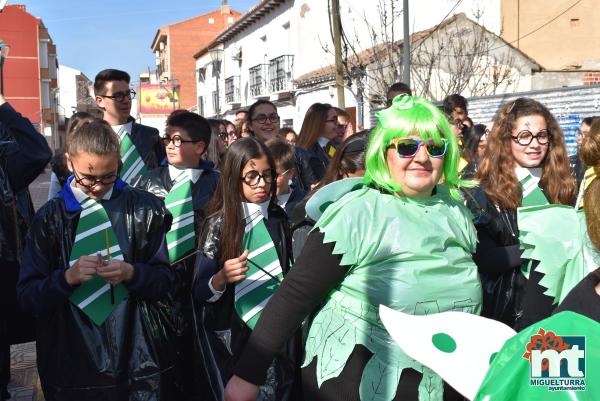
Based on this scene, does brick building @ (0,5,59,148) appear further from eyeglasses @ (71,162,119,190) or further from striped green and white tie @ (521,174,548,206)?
striped green and white tie @ (521,174,548,206)

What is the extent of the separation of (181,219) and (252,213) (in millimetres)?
756

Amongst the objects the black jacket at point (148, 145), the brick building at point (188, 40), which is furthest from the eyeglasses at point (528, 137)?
the brick building at point (188, 40)

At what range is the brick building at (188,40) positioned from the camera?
5750 cm

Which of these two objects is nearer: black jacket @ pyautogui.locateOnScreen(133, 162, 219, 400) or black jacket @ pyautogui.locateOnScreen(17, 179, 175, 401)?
black jacket @ pyautogui.locateOnScreen(17, 179, 175, 401)

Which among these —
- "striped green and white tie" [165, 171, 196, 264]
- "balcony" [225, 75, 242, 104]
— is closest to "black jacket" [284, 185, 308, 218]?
"striped green and white tie" [165, 171, 196, 264]

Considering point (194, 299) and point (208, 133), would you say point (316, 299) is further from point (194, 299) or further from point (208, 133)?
point (208, 133)

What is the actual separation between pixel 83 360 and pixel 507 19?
17392mm

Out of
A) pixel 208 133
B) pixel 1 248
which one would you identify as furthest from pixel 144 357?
pixel 208 133

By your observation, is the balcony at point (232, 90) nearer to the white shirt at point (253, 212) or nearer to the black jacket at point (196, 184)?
the black jacket at point (196, 184)

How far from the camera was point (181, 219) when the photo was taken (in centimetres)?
420

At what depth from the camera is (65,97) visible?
79.3 m

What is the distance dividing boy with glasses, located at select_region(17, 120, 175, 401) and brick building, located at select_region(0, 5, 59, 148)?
5994 cm

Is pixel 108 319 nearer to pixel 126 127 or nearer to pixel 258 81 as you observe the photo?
pixel 126 127

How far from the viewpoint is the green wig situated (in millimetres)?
2295
